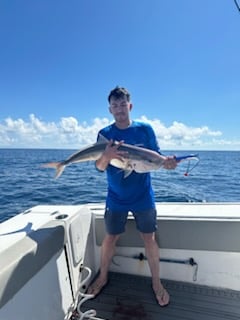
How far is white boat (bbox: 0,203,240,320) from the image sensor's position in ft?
5.85

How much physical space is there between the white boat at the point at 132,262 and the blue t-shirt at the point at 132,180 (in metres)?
0.30

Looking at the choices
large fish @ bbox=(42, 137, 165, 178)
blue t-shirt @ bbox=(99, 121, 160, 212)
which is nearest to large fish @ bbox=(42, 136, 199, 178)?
large fish @ bbox=(42, 137, 165, 178)

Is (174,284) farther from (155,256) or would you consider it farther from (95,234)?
(95,234)

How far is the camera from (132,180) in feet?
7.02

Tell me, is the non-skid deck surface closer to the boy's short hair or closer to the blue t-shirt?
the blue t-shirt

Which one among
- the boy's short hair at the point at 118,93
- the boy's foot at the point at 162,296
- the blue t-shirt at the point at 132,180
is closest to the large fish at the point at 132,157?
the blue t-shirt at the point at 132,180

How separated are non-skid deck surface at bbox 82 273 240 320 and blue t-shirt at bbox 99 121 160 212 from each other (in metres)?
0.77

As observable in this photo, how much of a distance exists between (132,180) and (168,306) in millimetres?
1062

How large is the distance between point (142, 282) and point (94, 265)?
1.58ft

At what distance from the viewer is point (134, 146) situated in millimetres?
1977

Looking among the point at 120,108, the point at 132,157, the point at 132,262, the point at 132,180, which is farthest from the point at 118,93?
the point at 132,262

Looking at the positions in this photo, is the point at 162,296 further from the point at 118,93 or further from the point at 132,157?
the point at 118,93

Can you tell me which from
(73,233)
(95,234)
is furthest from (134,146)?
(95,234)

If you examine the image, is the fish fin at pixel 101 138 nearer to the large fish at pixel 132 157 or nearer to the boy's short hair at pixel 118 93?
the large fish at pixel 132 157
